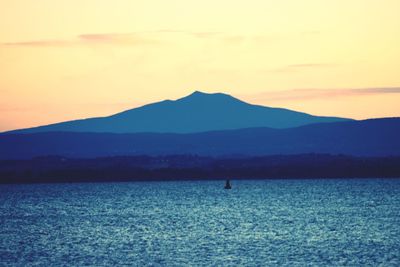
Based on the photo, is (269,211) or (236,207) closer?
(269,211)

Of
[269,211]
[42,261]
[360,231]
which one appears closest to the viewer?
[42,261]

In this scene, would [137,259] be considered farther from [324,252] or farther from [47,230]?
[47,230]

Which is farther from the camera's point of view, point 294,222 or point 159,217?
point 159,217

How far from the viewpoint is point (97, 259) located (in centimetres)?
6228

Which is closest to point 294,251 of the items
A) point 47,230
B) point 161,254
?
point 161,254

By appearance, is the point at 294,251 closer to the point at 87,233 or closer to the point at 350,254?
the point at 350,254

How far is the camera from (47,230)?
8738 centimetres

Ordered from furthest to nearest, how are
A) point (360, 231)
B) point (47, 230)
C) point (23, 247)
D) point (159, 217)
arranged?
point (159, 217)
point (47, 230)
point (360, 231)
point (23, 247)

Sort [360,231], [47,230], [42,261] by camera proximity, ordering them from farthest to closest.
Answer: [47,230] → [360,231] → [42,261]

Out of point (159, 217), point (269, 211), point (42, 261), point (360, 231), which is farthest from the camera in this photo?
point (269, 211)

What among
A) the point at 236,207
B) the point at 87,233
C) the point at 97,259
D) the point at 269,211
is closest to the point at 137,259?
the point at 97,259

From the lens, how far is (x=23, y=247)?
233 ft

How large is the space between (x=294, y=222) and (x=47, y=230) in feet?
77.3

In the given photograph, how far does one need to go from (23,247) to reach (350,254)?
972 inches
